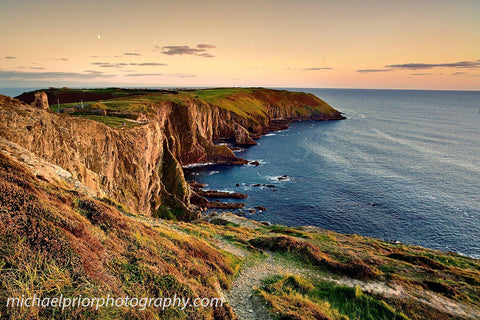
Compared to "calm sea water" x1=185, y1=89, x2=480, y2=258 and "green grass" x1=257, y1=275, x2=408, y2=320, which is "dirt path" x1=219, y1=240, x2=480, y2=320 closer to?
"green grass" x1=257, y1=275, x2=408, y2=320

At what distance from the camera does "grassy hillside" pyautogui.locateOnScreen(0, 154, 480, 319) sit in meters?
10.6

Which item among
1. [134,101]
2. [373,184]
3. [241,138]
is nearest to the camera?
[373,184]

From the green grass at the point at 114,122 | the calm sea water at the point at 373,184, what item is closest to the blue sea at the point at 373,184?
the calm sea water at the point at 373,184

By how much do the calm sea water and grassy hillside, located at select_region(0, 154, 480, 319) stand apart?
2771cm

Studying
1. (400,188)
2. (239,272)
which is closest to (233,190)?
(400,188)

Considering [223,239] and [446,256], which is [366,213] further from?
[223,239]

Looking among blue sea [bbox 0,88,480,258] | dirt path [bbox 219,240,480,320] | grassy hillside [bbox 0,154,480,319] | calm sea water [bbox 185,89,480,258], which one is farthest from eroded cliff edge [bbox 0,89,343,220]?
calm sea water [bbox 185,89,480,258]

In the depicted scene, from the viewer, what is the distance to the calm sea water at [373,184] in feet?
179

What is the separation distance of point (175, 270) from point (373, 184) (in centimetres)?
7361

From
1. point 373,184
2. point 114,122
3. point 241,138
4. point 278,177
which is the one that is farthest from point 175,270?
point 241,138

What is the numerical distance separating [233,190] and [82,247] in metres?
61.4

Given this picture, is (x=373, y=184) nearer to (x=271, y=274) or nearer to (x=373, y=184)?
(x=373, y=184)

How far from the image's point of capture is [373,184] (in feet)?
245

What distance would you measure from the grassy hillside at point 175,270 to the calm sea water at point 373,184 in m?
27.7
